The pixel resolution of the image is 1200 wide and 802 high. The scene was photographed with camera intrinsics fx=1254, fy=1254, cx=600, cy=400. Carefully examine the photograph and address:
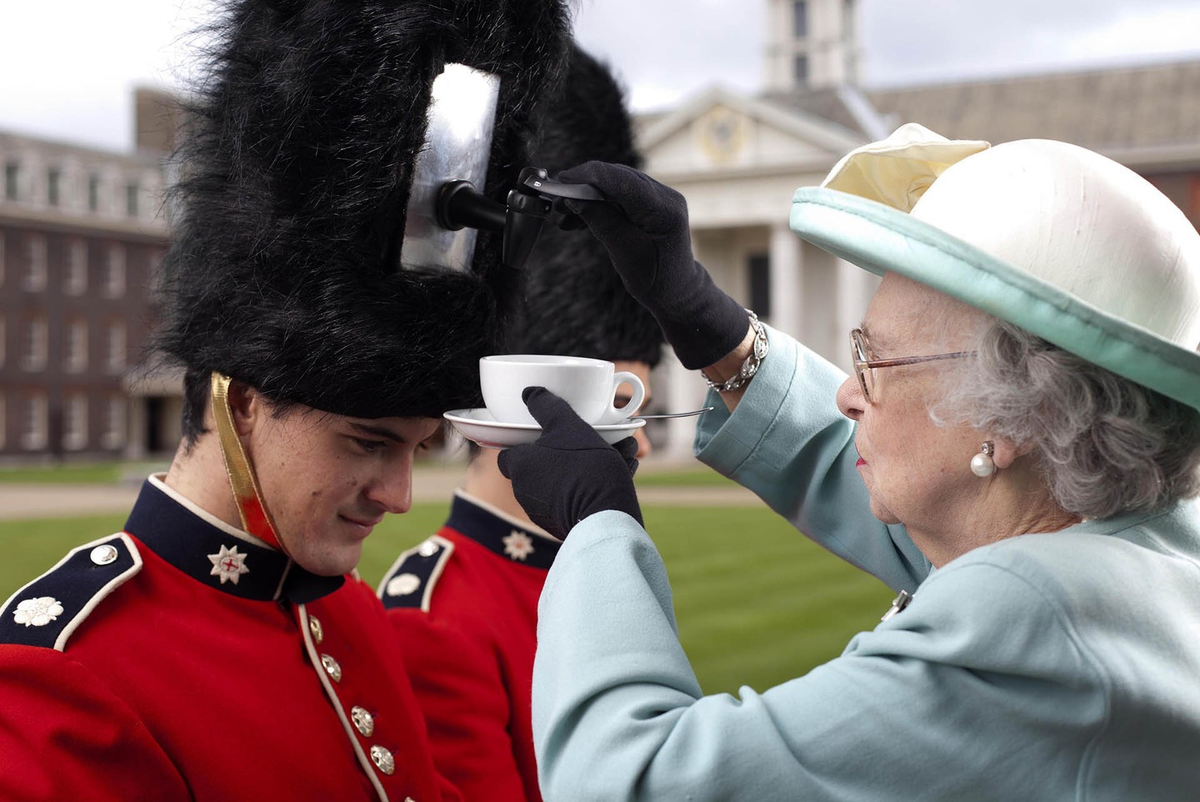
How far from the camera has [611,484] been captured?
6.18ft

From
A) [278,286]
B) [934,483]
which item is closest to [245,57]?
[278,286]

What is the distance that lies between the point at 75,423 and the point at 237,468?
4087cm

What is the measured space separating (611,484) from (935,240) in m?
0.59

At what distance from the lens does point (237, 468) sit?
7.60ft

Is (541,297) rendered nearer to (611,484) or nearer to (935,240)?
(611,484)

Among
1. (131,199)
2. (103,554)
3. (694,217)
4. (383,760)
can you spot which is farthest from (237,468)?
(131,199)

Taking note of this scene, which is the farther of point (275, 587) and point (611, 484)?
point (275, 587)

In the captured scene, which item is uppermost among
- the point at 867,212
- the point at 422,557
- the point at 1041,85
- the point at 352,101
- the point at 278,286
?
the point at 1041,85

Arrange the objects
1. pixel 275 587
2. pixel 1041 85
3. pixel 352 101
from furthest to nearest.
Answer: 1. pixel 1041 85
2. pixel 275 587
3. pixel 352 101

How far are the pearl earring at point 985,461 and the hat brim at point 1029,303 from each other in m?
0.18

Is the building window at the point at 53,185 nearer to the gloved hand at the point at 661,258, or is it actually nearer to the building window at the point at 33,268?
the building window at the point at 33,268

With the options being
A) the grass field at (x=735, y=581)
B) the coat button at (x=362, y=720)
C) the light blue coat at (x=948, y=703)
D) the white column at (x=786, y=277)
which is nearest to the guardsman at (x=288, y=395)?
the coat button at (x=362, y=720)

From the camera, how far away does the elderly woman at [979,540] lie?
1.51 metres

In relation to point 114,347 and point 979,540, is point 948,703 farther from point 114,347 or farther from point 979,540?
point 114,347
